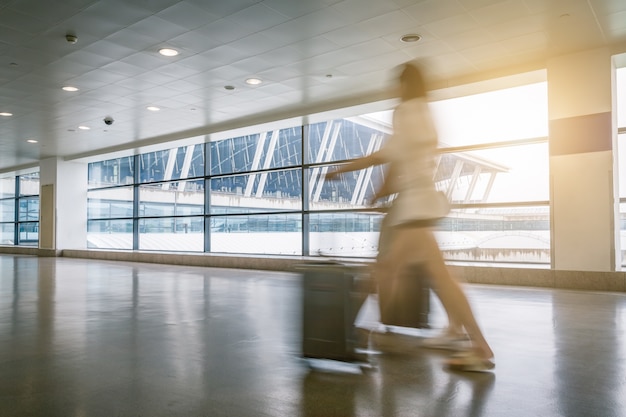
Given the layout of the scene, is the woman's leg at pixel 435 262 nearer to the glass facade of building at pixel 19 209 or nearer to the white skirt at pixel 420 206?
the white skirt at pixel 420 206

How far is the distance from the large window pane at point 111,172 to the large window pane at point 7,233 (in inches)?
239

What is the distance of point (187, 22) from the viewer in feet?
19.0

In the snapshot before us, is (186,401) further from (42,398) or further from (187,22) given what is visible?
(187,22)

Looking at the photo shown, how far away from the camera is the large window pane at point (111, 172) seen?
1543cm

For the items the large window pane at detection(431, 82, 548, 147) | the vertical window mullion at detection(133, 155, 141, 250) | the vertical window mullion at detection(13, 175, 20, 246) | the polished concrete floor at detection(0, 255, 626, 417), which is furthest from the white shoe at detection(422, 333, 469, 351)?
the vertical window mullion at detection(13, 175, 20, 246)

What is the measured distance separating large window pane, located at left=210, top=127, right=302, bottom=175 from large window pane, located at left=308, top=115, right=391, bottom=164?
37 centimetres

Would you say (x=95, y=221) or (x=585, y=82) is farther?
(x=95, y=221)

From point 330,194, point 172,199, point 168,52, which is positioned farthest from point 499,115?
point 172,199

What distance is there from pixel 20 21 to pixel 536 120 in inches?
291

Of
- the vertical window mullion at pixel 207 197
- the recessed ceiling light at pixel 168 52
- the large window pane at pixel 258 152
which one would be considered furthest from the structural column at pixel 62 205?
the recessed ceiling light at pixel 168 52

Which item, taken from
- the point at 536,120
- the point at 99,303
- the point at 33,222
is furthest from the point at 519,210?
the point at 33,222

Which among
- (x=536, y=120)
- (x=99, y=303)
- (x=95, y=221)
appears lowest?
(x=99, y=303)

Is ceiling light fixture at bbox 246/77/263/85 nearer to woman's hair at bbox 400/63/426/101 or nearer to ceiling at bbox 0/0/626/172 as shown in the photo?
ceiling at bbox 0/0/626/172

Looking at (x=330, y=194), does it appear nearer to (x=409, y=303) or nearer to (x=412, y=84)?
(x=409, y=303)
